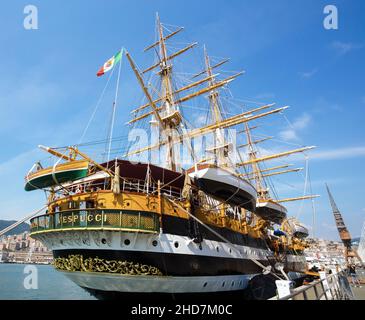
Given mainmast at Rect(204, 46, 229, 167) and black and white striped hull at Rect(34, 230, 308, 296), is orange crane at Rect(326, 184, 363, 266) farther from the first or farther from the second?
black and white striped hull at Rect(34, 230, 308, 296)

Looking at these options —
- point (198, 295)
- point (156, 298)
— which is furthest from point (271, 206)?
point (156, 298)

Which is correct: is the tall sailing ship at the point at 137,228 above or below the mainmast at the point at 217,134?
below

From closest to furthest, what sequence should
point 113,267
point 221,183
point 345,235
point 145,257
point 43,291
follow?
point 113,267, point 145,257, point 221,183, point 43,291, point 345,235

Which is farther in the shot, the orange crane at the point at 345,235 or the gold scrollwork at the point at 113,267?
the orange crane at the point at 345,235

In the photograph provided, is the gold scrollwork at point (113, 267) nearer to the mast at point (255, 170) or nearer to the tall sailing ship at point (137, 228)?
the tall sailing ship at point (137, 228)

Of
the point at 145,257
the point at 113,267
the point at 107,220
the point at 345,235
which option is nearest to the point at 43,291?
the point at 113,267

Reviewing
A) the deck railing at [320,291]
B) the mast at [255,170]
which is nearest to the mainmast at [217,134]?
the mast at [255,170]

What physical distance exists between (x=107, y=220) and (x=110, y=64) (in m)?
7.74

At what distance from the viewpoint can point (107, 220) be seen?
11.5 metres

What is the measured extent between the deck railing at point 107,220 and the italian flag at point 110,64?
6976 millimetres

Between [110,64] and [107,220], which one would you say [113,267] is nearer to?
[107,220]

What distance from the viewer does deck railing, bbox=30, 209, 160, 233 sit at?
11.5m

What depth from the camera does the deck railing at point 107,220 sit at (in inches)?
451

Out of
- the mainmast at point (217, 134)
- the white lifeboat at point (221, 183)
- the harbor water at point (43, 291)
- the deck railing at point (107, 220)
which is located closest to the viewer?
the deck railing at point (107, 220)
